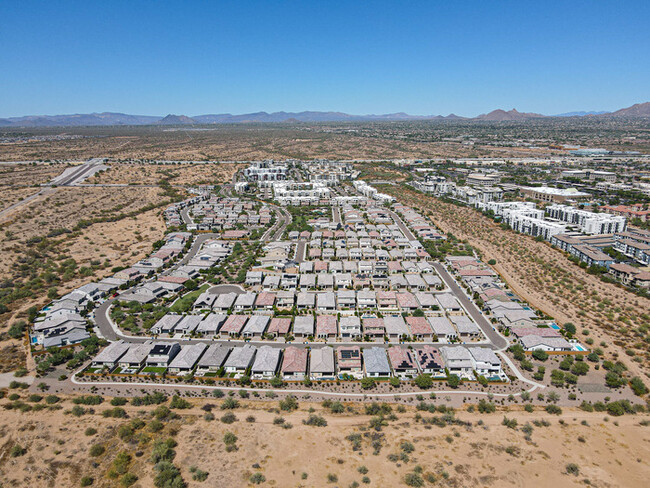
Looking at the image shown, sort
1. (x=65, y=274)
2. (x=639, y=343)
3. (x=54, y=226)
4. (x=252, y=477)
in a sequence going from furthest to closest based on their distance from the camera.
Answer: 1. (x=54, y=226)
2. (x=65, y=274)
3. (x=639, y=343)
4. (x=252, y=477)

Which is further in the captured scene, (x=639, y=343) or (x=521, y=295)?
(x=521, y=295)

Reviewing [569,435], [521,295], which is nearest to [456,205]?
[521,295]

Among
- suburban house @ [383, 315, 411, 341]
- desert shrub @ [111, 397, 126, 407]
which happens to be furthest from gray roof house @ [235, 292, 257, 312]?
desert shrub @ [111, 397, 126, 407]

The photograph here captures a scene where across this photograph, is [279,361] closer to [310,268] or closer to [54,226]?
[310,268]

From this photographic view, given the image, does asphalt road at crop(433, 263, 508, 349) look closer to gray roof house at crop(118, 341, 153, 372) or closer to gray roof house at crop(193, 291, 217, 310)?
gray roof house at crop(193, 291, 217, 310)

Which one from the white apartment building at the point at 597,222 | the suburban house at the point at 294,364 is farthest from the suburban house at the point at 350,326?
the white apartment building at the point at 597,222

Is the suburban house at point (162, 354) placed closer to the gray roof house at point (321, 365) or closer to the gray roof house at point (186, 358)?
the gray roof house at point (186, 358)

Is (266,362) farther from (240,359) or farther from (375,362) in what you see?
(375,362)
